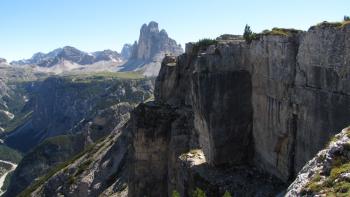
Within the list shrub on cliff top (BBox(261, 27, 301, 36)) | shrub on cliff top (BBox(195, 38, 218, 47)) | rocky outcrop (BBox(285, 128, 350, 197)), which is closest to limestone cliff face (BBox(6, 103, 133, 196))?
shrub on cliff top (BBox(195, 38, 218, 47))

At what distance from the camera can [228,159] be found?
4025cm

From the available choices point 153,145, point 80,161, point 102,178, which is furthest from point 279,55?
point 80,161

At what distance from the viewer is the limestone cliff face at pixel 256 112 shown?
87.9ft

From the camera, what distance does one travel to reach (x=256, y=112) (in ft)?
127

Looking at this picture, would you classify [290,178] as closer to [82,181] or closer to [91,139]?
[82,181]

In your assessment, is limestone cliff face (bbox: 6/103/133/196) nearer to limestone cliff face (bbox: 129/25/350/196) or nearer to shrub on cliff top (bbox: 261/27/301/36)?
limestone cliff face (bbox: 129/25/350/196)

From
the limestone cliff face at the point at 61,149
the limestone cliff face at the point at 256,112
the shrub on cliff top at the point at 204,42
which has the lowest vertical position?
the limestone cliff face at the point at 61,149

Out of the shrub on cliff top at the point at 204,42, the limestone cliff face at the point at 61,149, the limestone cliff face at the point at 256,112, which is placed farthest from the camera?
the limestone cliff face at the point at 61,149

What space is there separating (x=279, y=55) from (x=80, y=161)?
7653 cm

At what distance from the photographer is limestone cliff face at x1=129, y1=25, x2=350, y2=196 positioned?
87.9 ft

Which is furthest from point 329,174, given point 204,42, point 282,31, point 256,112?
point 204,42

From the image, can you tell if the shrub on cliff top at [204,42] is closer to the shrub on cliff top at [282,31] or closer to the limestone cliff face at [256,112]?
the limestone cliff face at [256,112]

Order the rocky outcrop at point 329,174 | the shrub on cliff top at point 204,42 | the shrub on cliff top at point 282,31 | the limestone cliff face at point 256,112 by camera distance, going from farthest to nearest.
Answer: the shrub on cliff top at point 204,42 < the shrub on cliff top at point 282,31 < the limestone cliff face at point 256,112 < the rocky outcrop at point 329,174

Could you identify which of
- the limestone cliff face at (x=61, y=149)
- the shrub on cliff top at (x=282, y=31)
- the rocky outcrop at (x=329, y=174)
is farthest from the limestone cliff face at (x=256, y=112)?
the limestone cliff face at (x=61, y=149)
